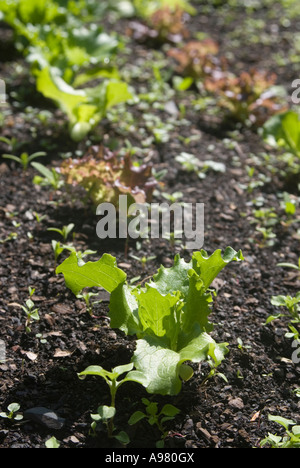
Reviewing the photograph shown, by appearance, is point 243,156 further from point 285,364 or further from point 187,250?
point 285,364

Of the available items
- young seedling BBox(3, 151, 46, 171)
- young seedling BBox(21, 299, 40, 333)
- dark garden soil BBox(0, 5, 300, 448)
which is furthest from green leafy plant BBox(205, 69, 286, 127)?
young seedling BBox(21, 299, 40, 333)

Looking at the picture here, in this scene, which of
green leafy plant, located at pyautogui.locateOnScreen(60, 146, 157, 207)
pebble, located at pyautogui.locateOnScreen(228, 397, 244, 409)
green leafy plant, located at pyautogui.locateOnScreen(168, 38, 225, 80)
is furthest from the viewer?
green leafy plant, located at pyautogui.locateOnScreen(168, 38, 225, 80)

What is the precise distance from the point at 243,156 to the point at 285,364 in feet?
6.17

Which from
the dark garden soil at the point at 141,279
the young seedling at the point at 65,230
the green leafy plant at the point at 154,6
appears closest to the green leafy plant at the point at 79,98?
the dark garden soil at the point at 141,279

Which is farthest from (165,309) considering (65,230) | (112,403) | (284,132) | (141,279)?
(284,132)

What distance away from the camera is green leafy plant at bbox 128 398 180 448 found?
7.07 ft

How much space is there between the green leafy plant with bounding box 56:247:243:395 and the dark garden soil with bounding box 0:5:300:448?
220mm

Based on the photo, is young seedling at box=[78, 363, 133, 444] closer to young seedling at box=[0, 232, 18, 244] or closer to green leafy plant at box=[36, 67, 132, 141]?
young seedling at box=[0, 232, 18, 244]

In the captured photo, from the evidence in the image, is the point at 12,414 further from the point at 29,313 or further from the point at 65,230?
the point at 65,230

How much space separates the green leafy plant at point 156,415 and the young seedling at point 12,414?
453 mm

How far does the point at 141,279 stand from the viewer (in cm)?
294

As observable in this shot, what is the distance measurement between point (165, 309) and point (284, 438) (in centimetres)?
70

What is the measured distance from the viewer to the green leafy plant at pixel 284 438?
6.93ft

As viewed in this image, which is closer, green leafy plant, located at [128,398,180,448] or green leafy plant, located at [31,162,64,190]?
green leafy plant, located at [128,398,180,448]
